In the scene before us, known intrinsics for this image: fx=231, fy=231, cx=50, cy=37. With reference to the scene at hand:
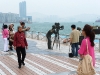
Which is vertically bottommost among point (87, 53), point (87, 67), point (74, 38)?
point (87, 67)

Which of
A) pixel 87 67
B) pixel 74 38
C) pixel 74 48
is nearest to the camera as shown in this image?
pixel 87 67

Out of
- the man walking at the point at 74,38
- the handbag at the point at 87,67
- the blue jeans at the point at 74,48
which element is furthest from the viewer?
the blue jeans at the point at 74,48

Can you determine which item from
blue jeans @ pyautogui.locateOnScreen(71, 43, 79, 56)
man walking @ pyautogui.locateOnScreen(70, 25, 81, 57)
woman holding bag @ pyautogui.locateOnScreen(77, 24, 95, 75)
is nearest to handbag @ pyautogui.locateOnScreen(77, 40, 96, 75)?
woman holding bag @ pyautogui.locateOnScreen(77, 24, 95, 75)

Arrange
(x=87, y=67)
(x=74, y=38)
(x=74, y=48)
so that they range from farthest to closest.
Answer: (x=74, y=48)
(x=74, y=38)
(x=87, y=67)

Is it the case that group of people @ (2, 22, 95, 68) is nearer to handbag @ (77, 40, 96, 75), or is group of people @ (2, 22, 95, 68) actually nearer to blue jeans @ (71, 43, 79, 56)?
blue jeans @ (71, 43, 79, 56)

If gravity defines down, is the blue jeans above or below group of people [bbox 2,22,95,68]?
below

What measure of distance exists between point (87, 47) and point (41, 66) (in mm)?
4375

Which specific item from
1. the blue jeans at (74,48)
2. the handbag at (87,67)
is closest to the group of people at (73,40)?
the blue jeans at (74,48)

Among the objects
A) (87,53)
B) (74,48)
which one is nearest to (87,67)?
(87,53)

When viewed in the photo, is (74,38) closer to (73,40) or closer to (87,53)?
(73,40)

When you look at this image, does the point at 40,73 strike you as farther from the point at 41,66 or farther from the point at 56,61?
the point at 56,61

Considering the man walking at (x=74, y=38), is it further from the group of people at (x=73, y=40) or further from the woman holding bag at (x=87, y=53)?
the woman holding bag at (x=87, y=53)

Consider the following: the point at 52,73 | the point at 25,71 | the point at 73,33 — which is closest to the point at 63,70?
the point at 52,73

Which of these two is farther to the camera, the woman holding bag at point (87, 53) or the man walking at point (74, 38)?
the man walking at point (74, 38)
